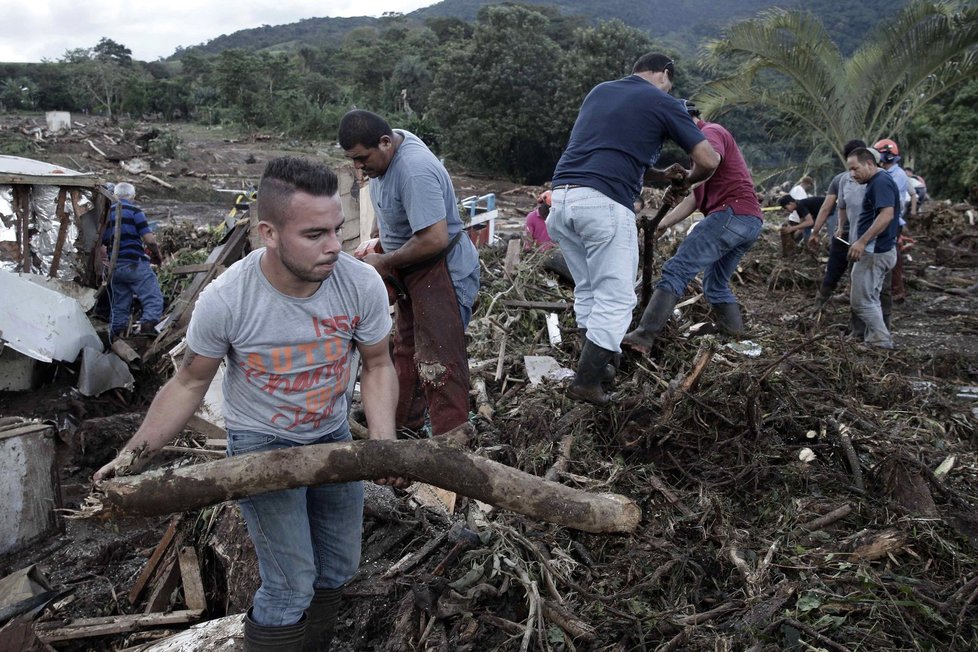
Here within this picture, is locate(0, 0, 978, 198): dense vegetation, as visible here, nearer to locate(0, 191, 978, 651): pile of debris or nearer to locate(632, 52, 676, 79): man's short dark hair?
locate(632, 52, 676, 79): man's short dark hair

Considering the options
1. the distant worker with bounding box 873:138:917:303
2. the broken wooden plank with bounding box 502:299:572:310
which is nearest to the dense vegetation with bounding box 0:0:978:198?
the distant worker with bounding box 873:138:917:303

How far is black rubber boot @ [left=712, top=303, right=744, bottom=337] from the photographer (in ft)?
16.8

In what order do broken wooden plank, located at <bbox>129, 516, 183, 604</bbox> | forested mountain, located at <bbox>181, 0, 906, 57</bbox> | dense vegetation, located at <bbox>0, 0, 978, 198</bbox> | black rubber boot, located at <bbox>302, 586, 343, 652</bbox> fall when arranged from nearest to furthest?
1. black rubber boot, located at <bbox>302, 586, 343, 652</bbox>
2. broken wooden plank, located at <bbox>129, 516, 183, 604</bbox>
3. dense vegetation, located at <bbox>0, 0, 978, 198</bbox>
4. forested mountain, located at <bbox>181, 0, 906, 57</bbox>

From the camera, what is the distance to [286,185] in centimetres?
202

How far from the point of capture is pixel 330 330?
2.20 metres

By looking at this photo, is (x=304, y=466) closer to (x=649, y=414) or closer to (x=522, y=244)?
(x=649, y=414)

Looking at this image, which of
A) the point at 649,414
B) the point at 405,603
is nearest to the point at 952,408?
the point at 649,414

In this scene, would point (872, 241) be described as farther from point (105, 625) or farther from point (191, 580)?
A: point (105, 625)

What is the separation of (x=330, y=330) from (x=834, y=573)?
2.22 metres

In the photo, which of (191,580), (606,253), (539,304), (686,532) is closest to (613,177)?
(606,253)

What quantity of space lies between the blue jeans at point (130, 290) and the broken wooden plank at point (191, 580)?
5.13 metres

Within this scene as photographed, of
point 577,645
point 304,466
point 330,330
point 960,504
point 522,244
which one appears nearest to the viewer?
point 304,466

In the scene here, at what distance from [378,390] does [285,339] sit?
1.34 ft

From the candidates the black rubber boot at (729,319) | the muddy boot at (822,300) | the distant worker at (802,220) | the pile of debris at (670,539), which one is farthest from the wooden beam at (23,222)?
the distant worker at (802,220)
